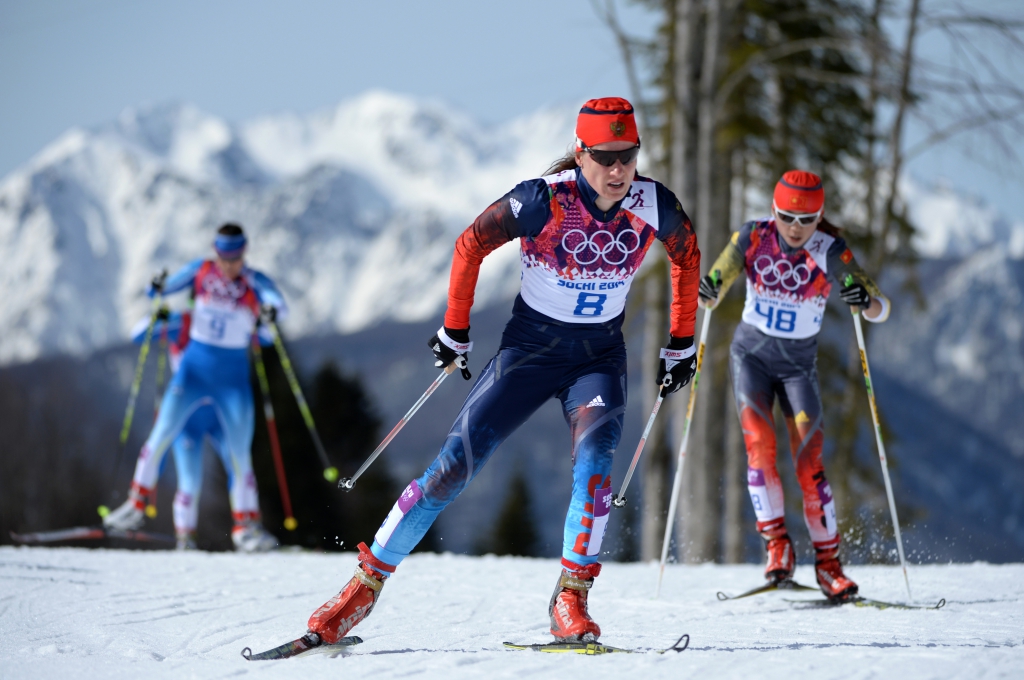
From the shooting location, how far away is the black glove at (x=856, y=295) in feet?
19.6

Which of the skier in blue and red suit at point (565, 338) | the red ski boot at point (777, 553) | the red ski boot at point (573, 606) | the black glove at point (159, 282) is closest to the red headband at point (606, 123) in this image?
the skier in blue and red suit at point (565, 338)

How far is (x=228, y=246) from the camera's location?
8.59 metres

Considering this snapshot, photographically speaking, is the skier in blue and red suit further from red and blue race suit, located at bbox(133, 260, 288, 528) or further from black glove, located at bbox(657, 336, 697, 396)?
red and blue race suit, located at bbox(133, 260, 288, 528)

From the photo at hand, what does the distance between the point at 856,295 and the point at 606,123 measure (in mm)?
2529

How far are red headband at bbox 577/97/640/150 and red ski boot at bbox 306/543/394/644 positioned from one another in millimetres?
1927

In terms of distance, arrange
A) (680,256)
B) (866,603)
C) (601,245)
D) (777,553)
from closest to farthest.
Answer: (601,245) → (680,256) → (866,603) → (777,553)

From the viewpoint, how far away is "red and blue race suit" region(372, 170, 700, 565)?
13.8 ft

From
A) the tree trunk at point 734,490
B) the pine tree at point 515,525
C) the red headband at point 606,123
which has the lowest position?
the pine tree at point 515,525

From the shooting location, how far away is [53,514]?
120ft

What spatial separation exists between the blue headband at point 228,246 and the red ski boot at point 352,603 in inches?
197

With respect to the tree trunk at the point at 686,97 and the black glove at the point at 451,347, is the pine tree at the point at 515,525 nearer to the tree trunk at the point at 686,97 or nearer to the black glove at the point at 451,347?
the tree trunk at the point at 686,97

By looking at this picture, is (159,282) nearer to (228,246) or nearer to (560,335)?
(228,246)

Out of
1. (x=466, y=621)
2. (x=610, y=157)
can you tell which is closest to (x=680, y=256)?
(x=610, y=157)

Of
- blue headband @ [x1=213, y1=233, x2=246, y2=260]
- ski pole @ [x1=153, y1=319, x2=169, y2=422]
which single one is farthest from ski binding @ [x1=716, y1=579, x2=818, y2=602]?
ski pole @ [x1=153, y1=319, x2=169, y2=422]
